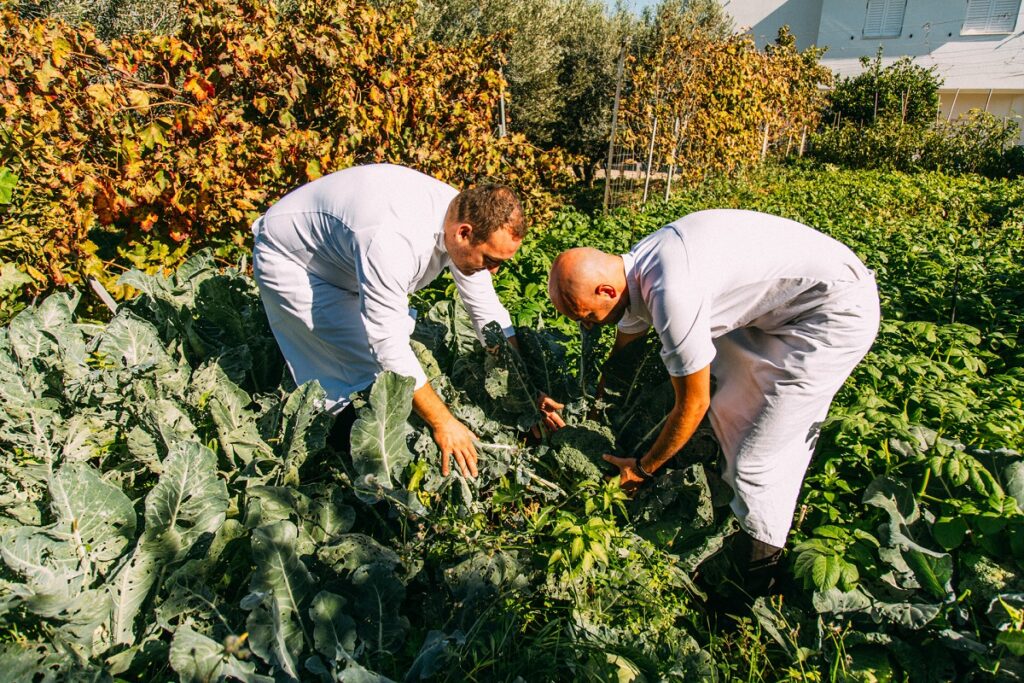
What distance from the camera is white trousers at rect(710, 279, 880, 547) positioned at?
2.45 meters

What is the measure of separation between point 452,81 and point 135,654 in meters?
5.06

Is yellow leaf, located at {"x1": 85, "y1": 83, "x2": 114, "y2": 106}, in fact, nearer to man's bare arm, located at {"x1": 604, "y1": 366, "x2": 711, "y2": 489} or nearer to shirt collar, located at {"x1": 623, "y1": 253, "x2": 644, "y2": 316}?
shirt collar, located at {"x1": 623, "y1": 253, "x2": 644, "y2": 316}

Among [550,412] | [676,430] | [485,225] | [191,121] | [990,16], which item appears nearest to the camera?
[676,430]

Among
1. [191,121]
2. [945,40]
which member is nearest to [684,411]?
[191,121]

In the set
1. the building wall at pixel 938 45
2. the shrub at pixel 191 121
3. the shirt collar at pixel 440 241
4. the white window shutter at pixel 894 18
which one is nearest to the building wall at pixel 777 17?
the building wall at pixel 938 45

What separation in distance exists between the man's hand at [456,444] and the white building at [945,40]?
100 ft

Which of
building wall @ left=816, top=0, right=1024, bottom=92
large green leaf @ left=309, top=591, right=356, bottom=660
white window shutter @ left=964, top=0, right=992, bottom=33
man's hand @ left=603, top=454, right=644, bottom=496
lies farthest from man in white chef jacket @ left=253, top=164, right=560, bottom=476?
white window shutter @ left=964, top=0, right=992, bottom=33

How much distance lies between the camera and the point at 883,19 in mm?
30234

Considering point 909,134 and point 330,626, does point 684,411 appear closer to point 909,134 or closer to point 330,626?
point 330,626

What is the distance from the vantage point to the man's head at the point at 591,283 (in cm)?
228

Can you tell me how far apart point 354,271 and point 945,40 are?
35.4 meters

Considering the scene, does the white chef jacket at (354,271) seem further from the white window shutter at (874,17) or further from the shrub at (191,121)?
the white window shutter at (874,17)

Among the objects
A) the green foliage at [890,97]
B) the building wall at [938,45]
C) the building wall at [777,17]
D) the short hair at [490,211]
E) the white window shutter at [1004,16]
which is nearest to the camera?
the short hair at [490,211]

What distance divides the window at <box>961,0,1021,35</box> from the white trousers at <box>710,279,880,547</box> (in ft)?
113
